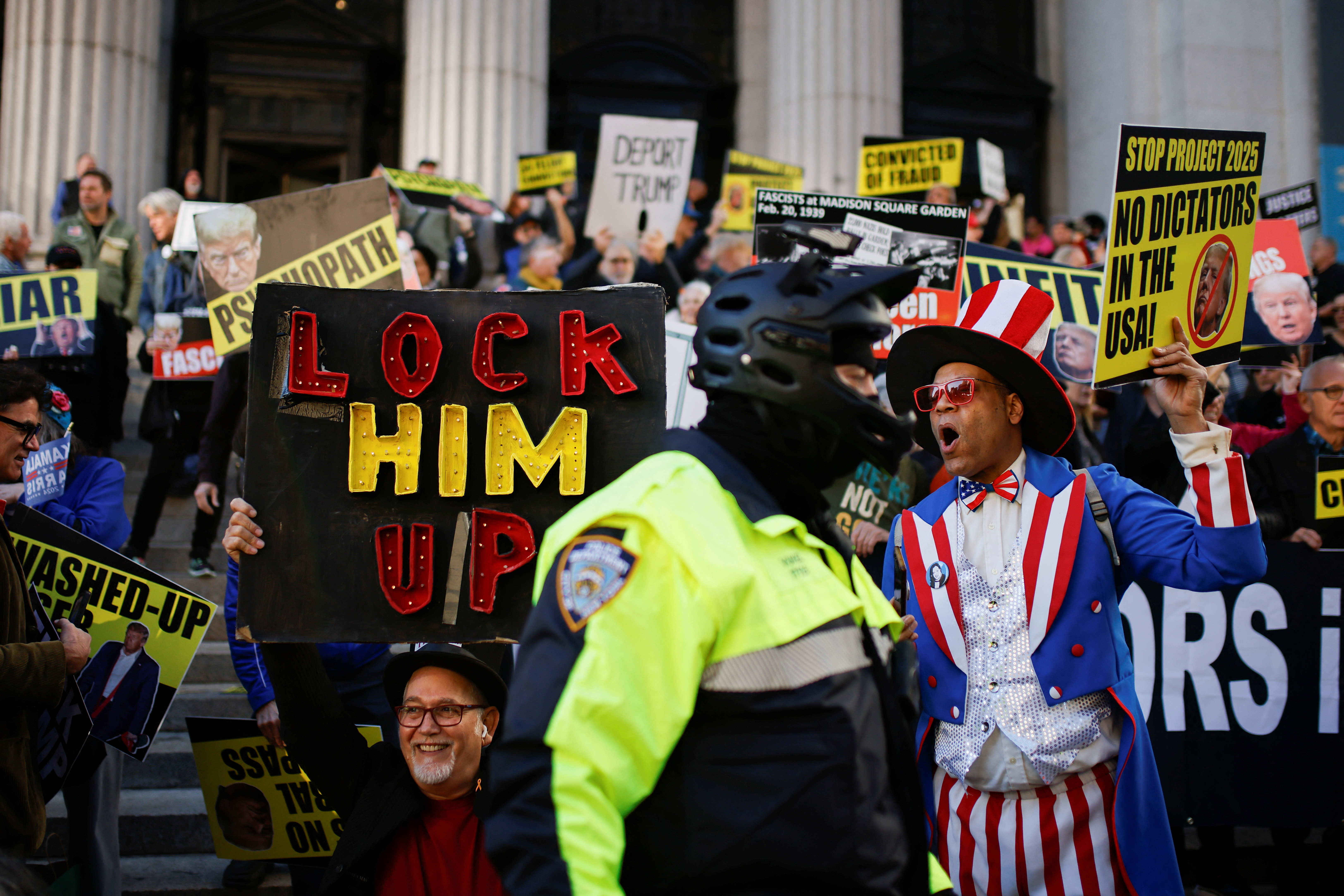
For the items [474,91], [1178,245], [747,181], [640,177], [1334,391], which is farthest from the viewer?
[474,91]

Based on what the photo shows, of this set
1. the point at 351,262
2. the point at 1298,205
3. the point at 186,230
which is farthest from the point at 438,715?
the point at 1298,205

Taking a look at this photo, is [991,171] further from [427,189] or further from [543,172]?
[427,189]

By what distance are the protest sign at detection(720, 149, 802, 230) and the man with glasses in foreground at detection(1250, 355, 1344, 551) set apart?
560 centimetres

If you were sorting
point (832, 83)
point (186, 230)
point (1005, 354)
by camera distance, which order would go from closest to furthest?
point (1005, 354), point (186, 230), point (832, 83)

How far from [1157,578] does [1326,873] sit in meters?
3.06

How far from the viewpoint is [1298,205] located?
10.0 metres

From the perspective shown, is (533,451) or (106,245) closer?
(533,451)

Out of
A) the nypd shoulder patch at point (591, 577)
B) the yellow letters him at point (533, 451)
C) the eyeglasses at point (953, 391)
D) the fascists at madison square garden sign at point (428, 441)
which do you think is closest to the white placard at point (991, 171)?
the eyeglasses at point (953, 391)

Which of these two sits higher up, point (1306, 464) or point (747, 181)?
point (747, 181)

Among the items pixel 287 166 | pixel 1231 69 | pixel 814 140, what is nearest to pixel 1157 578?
pixel 814 140

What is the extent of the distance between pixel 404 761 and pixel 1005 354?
2.03 m

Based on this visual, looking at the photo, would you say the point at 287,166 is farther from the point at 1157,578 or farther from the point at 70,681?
the point at 1157,578

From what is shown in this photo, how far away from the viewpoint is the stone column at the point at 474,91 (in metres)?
14.5

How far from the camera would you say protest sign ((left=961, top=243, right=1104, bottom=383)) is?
6.91 metres
